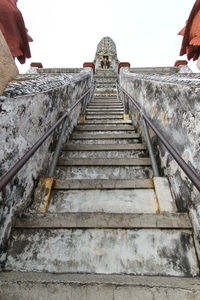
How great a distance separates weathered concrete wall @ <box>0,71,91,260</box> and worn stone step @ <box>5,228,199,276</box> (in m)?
0.18

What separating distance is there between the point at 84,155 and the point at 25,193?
3.44ft

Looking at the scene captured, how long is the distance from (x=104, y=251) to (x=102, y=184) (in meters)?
0.63

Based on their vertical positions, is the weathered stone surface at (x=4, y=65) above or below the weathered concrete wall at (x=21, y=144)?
above

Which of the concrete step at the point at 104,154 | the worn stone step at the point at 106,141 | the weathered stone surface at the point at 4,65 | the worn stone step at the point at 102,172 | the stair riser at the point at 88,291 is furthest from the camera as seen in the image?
the worn stone step at the point at 106,141

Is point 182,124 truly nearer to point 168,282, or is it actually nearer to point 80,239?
point 168,282

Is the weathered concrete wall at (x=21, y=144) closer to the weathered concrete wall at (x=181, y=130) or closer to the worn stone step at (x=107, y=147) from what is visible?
the worn stone step at (x=107, y=147)

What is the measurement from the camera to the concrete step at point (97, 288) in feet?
2.81

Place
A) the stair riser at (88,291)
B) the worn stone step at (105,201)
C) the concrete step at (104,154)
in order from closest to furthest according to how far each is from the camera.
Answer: the stair riser at (88,291) < the worn stone step at (105,201) < the concrete step at (104,154)

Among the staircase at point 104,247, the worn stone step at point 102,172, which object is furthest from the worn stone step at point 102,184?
the worn stone step at point 102,172

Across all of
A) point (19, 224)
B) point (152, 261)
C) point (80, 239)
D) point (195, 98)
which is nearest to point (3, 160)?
point (19, 224)

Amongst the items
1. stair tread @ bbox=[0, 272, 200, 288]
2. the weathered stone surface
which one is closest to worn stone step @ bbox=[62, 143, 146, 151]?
the weathered stone surface

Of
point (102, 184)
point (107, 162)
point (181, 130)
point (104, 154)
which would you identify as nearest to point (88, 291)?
A: point (102, 184)

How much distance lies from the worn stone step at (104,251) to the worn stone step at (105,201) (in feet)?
0.78

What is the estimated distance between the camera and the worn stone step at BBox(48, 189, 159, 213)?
1.43m
